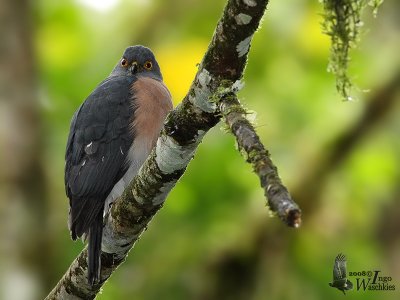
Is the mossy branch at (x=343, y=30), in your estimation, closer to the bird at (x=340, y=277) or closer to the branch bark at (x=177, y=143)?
the branch bark at (x=177, y=143)

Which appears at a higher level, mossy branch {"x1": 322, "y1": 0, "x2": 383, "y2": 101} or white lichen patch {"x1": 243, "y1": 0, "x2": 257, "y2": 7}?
mossy branch {"x1": 322, "y1": 0, "x2": 383, "y2": 101}

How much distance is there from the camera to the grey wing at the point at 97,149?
5.10 meters

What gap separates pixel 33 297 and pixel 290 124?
4.46 meters

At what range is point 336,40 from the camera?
321cm

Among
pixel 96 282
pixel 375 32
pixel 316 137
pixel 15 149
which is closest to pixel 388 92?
pixel 316 137

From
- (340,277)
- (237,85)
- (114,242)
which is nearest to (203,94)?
(237,85)

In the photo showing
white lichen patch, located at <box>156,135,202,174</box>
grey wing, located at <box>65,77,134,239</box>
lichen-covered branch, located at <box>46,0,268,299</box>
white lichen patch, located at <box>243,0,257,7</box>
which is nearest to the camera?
white lichen patch, located at <box>243,0,257,7</box>

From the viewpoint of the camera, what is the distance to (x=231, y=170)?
8.61 meters

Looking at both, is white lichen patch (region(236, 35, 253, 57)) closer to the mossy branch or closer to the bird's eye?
the mossy branch

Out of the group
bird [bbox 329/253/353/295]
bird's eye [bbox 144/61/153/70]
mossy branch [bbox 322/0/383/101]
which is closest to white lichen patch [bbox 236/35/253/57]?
mossy branch [bbox 322/0/383/101]

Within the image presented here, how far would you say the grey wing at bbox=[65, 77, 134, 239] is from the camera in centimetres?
510

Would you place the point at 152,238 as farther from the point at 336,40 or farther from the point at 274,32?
the point at 336,40

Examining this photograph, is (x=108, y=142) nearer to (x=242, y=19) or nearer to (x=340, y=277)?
(x=340, y=277)

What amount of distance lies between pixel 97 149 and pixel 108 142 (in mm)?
90
